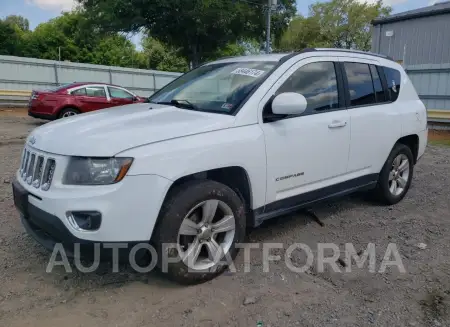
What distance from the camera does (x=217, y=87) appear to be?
3.66 m

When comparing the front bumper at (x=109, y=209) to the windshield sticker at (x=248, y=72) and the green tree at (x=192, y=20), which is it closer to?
the windshield sticker at (x=248, y=72)

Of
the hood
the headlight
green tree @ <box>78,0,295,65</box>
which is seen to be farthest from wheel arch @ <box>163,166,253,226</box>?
green tree @ <box>78,0,295,65</box>

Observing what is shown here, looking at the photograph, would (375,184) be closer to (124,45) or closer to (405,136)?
(405,136)

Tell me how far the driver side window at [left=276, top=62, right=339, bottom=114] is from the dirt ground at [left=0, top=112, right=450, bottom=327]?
1.29 meters

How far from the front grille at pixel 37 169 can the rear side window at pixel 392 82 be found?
12.1ft

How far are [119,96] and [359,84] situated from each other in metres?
10.9

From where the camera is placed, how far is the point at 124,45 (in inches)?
2090

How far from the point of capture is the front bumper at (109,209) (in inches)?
101

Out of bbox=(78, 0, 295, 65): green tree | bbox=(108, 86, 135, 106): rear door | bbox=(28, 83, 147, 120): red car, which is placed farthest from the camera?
bbox=(78, 0, 295, 65): green tree

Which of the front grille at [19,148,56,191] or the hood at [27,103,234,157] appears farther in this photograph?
the front grille at [19,148,56,191]

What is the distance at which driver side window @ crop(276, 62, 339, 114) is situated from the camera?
364cm

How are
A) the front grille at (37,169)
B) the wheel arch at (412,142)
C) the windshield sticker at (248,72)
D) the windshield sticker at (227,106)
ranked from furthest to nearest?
the wheel arch at (412,142) < the windshield sticker at (248,72) < the windshield sticker at (227,106) < the front grille at (37,169)

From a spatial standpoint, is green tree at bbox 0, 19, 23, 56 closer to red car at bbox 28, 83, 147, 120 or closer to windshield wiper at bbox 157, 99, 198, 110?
red car at bbox 28, 83, 147, 120

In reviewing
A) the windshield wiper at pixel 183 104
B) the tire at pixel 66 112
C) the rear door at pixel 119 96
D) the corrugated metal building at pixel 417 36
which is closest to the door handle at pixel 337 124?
the windshield wiper at pixel 183 104
